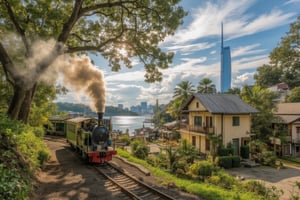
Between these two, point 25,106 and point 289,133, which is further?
point 289,133

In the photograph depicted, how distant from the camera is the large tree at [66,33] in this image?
11828mm

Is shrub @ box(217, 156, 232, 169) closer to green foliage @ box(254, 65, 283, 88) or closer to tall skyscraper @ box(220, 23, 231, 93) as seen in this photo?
tall skyscraper @ box(220, 23, 231, 93)

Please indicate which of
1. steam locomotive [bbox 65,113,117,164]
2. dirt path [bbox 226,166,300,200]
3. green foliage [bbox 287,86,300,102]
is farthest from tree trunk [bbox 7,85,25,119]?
green foliage [bbox 287,86,300,102]

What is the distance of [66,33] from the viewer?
12.7m

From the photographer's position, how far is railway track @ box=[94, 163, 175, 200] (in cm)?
796

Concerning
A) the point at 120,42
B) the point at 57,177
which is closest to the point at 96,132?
the point at 57,177

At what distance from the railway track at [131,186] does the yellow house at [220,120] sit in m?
13.8

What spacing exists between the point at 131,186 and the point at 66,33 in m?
9.49

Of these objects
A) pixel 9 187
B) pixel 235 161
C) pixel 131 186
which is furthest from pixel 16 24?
pixel 235 161

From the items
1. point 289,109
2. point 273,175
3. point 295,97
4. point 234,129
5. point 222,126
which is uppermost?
point 295,97

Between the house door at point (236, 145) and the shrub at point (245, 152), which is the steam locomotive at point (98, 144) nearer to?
the house door at point (236, 145)

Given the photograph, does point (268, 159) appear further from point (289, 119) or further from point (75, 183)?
point (75, 183)

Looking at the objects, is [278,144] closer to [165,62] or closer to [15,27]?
[165,62]

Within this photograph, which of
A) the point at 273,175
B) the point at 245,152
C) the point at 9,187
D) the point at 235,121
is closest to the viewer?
the point at 9,187
